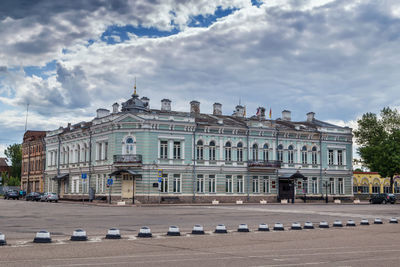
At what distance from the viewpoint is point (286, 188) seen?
6134cm

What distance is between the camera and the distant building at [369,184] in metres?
82.4

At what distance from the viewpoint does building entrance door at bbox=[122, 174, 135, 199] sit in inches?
2064

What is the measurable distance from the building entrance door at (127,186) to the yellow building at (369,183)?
43.7 metres

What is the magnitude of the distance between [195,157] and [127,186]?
8.14 metres

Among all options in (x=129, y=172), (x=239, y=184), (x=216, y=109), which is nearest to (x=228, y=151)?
(x=239, y=184)

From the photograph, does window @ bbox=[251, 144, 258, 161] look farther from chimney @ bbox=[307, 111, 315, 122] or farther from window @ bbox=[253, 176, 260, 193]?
chimney @ bbox=[307, 111, 315, 122]

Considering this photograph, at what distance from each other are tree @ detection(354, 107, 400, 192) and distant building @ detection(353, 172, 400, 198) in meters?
3.87

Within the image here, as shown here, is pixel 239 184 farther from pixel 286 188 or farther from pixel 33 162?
A: pixel 33 162

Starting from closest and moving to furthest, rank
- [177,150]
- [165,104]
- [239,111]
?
1. [177,150]
2. [165,104]
3. [239,111]

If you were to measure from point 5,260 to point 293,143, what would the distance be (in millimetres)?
53573

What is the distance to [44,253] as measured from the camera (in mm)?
12016

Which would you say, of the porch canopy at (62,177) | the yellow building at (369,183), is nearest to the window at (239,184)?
the porch canopy at (62,177)

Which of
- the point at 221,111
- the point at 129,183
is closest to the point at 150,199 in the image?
the point at 129,183

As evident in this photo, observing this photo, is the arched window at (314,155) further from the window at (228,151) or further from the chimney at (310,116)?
the window at (228,151)
